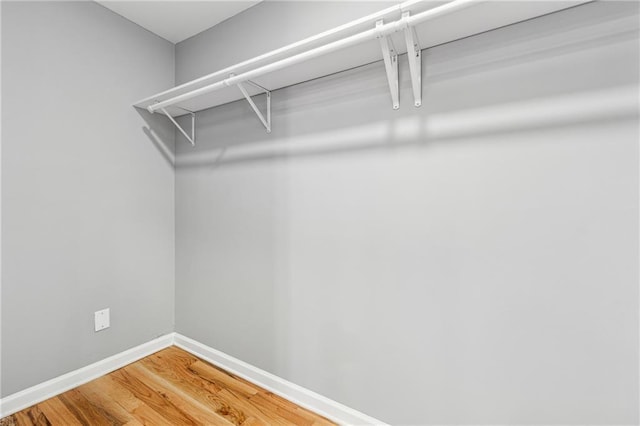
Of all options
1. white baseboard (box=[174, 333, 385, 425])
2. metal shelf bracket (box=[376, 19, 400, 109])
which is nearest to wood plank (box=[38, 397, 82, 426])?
white baseboard (box=[174, 333, 385, 425])

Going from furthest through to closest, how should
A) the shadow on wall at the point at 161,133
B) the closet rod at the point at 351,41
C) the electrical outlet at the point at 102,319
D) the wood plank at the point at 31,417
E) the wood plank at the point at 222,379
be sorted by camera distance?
the shadow on wall at the point at 161,133 → the electrical outlet at the point at 102,319 → the wood plank at the point at 222,379 → the wood plank at the point at 31,417 → the closet rod at the point at 351,41

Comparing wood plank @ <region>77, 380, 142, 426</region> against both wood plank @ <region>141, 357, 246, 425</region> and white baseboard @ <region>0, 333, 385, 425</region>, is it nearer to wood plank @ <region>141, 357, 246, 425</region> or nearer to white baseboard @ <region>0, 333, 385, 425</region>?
white baseboard @ <region>0, 333, 385, 425</region>

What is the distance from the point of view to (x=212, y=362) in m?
1.93

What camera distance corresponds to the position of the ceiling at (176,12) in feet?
5.70

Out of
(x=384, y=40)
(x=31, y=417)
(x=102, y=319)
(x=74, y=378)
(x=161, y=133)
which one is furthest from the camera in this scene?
(x=161, y=133)

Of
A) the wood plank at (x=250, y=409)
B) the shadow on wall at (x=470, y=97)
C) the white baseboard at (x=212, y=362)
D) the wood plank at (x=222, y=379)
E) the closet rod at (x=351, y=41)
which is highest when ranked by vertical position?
the closet rod at (x=351, y=41)

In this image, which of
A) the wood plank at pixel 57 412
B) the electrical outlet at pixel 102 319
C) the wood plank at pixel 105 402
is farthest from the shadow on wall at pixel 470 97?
the wood plank at pixel 57 412

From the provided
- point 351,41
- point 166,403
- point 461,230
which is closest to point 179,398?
point 166,403

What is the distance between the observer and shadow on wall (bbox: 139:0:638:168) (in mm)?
964

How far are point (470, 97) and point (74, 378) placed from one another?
8.11 ft

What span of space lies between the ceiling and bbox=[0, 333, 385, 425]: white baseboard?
2144mm

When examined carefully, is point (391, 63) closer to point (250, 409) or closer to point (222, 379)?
point (250, 409)

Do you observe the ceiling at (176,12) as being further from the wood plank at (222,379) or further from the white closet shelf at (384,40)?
the wood plank at (222,379)

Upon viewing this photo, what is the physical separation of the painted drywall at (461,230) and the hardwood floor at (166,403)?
175mm
